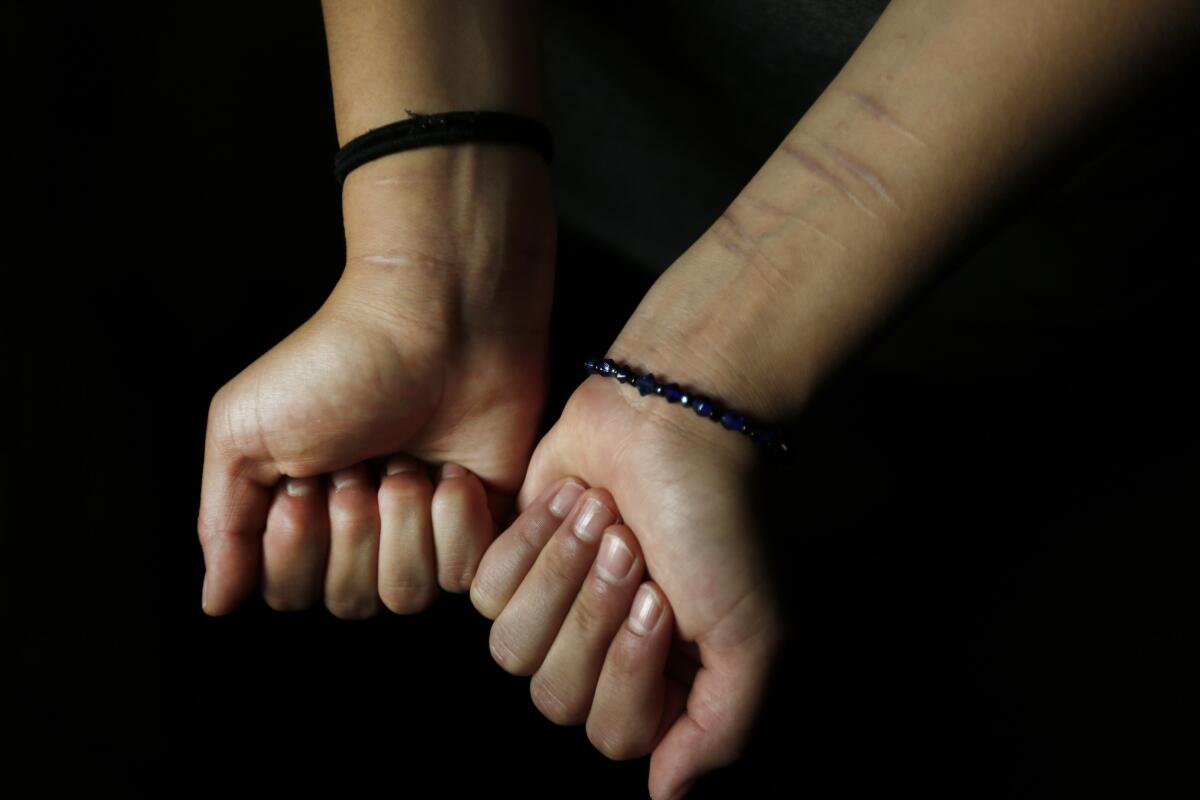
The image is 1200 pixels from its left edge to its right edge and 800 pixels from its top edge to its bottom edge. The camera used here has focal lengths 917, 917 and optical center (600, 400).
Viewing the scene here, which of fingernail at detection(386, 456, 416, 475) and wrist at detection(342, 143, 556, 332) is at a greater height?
wrist at detection(342, 143, 556, 332)

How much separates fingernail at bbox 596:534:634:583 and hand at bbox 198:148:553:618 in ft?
0.52

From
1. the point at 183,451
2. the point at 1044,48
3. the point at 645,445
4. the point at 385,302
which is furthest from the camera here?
the point at 183,451

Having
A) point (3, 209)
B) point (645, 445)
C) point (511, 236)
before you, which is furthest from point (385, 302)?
point (3, 209)

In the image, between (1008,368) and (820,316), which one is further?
(1008,368)

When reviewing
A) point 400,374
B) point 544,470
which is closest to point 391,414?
point 400,374

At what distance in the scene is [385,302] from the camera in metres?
0.79

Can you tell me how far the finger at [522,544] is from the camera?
737mm

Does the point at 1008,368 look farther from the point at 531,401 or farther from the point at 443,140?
the point at 443,140

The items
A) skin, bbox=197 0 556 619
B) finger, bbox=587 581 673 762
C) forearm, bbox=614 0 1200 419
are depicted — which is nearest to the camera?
forearm, bbox=614 0 1200 419

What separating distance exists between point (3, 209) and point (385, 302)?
39 cm

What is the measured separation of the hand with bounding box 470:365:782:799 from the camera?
25.4 inches

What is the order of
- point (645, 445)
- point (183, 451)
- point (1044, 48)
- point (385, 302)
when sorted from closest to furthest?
point (1044, 48) < point (645, 445) < point (385, 302) < point (183, 451)

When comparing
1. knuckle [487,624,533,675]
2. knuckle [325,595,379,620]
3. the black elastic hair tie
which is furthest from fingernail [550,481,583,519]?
the black elastic hair tie

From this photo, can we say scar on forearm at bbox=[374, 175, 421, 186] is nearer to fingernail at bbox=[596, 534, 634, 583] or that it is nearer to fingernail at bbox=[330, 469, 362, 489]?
fingernail at bbox=[330, 469, 362, 489]
